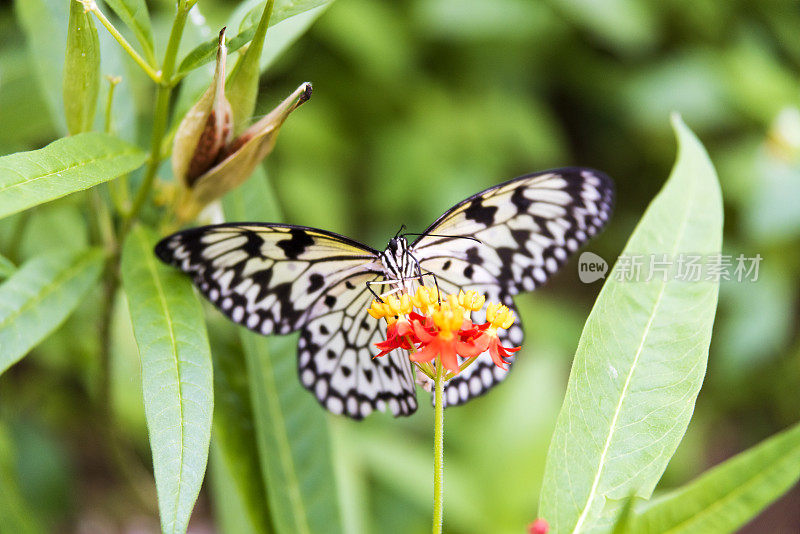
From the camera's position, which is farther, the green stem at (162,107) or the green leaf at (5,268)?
the green leaf at (5,268)

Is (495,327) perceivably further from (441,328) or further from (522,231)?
(522,231)

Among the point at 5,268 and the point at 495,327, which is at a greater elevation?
the point at 5,268

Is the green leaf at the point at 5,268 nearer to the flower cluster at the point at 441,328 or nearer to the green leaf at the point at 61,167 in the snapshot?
the green leaf at the point at 61,167

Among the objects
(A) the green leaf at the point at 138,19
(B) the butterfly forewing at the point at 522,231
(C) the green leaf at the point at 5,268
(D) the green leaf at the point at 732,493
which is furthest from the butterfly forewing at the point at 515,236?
(C) the green leaf at the point at 5,268

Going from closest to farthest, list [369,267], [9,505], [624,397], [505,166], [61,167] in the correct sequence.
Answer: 1. [61,167]
2. [624,397]
3. [369,267]
4. [9,505]
5. [505,166]

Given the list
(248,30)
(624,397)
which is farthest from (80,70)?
(624,397)
